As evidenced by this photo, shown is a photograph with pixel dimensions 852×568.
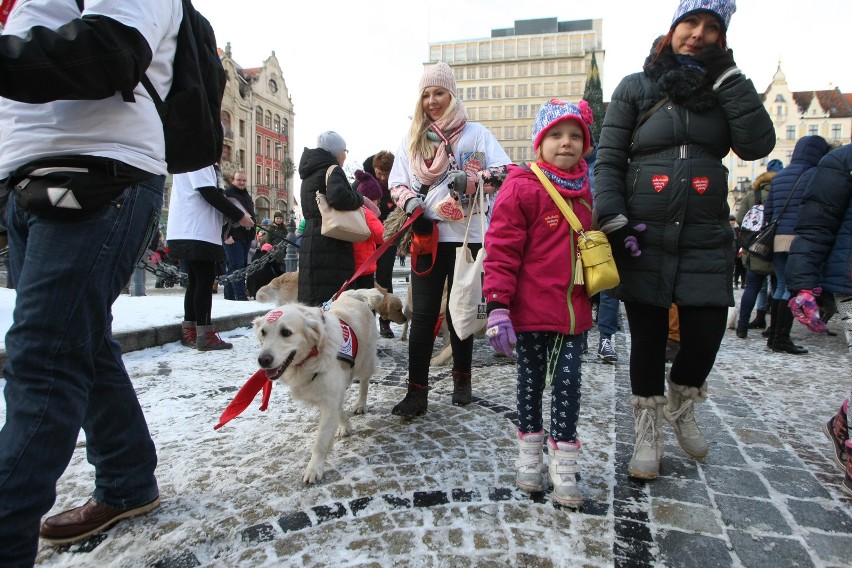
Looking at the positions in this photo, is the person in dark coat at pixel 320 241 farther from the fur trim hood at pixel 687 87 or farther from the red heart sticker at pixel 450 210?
the fur trim hood at pixel 687 87

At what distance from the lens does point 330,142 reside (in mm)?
4586

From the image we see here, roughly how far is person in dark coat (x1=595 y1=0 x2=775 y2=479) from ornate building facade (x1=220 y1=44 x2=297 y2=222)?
55.9 meters

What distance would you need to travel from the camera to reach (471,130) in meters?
3.50

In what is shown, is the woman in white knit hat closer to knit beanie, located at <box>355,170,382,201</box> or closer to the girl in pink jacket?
the girl in pink jacket

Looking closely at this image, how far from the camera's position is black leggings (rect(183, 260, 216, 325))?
16.8 ft

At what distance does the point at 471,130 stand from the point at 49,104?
247cm

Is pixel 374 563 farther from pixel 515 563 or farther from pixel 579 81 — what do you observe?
pixel 579 81

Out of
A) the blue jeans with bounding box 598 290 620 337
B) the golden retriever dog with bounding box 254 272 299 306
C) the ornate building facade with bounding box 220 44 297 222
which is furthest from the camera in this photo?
the ornate building facade with bounding box 220 44 297 222

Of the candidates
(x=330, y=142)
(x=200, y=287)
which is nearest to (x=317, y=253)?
(x=330, y=142)

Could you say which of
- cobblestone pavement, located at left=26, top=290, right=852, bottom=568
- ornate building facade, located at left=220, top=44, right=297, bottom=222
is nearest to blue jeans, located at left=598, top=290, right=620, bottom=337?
cobblestone pavement, located at left=26, top=290, right=852, bottom=568

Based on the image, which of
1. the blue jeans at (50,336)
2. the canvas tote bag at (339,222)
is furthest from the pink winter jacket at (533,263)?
the canvas tote bag at (339,222)

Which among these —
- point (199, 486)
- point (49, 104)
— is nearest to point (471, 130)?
point (49, 104)

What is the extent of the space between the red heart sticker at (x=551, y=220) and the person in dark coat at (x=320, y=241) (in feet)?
8.08

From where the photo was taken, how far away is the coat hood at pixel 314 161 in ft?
14.7
